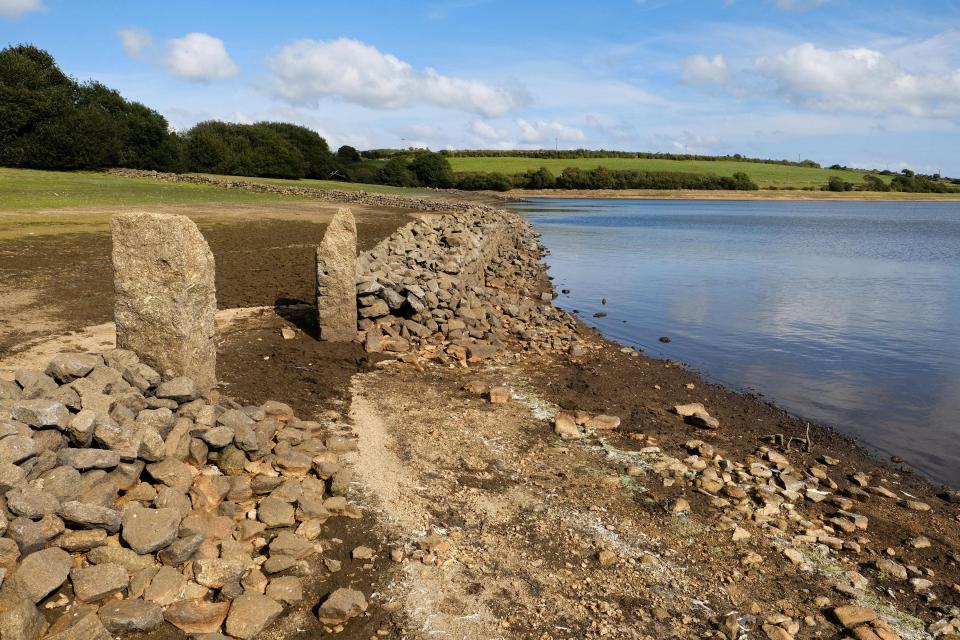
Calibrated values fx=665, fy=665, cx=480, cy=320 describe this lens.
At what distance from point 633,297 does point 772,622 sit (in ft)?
52.8

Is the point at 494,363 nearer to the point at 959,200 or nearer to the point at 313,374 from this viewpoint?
the point at 313,374

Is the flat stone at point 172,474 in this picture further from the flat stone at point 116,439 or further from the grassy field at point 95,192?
the grassy field at point 95,192

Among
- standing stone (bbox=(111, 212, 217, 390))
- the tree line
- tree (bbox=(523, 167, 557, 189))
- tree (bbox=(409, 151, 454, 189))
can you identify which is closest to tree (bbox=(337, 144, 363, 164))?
the tree line

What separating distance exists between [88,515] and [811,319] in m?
16.6

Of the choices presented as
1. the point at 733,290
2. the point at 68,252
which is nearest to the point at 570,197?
the point at 733,290

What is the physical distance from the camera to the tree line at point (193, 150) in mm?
56531

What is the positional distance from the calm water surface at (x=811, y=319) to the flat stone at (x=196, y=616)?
25.4ft

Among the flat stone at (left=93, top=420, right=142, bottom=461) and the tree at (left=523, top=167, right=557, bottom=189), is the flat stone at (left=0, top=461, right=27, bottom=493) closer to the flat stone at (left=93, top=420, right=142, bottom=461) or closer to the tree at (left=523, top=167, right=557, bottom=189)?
the flat stone at (left=93, top=420, right=142, bottom=461)

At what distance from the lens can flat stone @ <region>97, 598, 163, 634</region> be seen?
13.1 ft

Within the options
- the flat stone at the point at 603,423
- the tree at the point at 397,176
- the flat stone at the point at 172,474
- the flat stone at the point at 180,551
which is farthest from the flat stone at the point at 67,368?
the tree at the point at 397,176

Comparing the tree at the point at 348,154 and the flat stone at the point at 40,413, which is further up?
the tree at the point at 348,154

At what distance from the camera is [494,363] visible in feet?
34.8

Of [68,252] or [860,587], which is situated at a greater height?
[68,252]

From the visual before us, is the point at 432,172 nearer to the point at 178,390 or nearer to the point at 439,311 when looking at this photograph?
the point at 439,311
